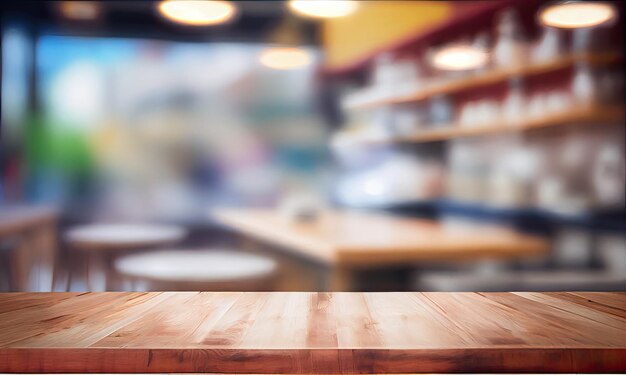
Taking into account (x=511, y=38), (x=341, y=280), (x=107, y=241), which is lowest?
(x=341, y=280)

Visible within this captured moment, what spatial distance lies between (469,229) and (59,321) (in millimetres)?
1490

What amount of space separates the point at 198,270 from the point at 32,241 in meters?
0.67

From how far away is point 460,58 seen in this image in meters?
2.47

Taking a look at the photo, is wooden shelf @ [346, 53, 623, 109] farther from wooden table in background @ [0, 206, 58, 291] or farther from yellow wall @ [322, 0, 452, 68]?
wooden table in background @ [0, 206, 58, 291]

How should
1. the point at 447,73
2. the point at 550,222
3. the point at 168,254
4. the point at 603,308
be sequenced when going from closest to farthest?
1. the point at 603,308
2. the point at 168,254
3. the point at 550,222
4. the point at 447,73

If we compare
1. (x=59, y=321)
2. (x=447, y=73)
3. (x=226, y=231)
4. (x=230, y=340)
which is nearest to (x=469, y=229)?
(x=447, y=73)

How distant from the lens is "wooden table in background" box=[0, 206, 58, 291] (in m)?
2.07

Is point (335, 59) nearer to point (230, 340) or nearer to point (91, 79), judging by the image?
point (91, 79)

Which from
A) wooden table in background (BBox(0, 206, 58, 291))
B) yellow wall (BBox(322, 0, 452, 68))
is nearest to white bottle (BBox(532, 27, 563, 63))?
yellow wall (BBox(322, 0, 452, 68))

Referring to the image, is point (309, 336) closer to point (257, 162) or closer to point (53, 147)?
point (257, 162)

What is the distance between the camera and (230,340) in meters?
1.06

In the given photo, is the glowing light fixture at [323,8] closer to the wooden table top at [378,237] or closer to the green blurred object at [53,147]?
the wooden table top at [378,237]

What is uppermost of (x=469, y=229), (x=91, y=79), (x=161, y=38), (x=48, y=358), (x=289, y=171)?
(x=161, y=38)

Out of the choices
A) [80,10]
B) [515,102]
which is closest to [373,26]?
[515,102]
